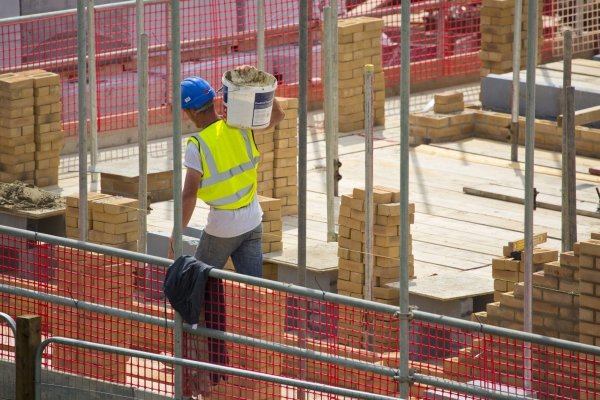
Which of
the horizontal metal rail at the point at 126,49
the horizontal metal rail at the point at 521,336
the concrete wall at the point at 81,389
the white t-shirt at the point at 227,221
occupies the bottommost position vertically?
the concrete wall at the point at 81,389

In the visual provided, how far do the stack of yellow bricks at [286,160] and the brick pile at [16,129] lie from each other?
2.48 meters

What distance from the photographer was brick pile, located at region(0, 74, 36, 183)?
1328cm

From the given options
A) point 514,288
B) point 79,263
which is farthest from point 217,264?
point 514,288

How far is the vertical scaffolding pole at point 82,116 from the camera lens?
364 inches

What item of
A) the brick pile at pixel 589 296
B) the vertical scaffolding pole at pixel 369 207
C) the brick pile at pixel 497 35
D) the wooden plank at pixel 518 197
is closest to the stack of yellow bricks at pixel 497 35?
the brick pile at pixel 497 35

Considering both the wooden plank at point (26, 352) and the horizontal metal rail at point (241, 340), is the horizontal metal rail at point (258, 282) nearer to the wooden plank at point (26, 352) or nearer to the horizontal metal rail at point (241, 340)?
the horizontal metal rail at point (241, 340)

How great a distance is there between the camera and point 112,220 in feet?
37.2

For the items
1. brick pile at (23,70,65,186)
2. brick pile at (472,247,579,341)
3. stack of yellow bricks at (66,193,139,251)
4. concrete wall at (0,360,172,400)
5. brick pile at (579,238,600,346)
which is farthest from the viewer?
brick pile at (23,70,65,186)

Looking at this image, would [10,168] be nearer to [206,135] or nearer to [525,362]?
[206,135]

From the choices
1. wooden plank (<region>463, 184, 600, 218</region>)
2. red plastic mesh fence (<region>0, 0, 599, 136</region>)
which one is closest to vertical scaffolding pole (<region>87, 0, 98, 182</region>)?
red plastic mesh fence (<region>0, 0, 599, 136</region>)

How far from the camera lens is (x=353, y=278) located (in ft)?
35.7

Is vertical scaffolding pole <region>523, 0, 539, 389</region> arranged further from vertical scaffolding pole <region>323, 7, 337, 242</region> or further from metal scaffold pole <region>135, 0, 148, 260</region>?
vertical scaffolding pole <region>323, 7, 337, 242</region>

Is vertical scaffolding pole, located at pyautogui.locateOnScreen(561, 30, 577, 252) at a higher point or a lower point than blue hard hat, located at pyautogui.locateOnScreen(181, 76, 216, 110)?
lower

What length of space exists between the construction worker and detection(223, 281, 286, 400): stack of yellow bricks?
29 cm
